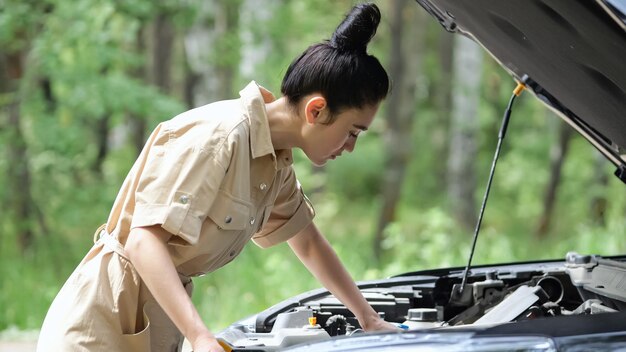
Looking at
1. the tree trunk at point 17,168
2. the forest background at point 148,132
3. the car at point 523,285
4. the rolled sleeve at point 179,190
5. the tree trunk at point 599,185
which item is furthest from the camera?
the tree trunk at point 599,185

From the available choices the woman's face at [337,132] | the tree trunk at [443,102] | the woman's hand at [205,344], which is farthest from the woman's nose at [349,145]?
the tree trunk at [443,102]

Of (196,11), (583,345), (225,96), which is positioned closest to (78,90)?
(196,11)

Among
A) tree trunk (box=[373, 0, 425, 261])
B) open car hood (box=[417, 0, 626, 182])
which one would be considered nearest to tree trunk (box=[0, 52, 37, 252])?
tree trunk (box=[373, 0, 425, 261])

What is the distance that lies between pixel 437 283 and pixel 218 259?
1.26 meters

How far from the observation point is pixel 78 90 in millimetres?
8953

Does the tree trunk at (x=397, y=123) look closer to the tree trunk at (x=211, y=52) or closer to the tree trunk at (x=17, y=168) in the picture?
the tree trunk at (x=211, y=52)

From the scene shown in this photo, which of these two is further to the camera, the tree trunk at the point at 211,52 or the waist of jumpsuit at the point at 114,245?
the tree trunk at the point at 211,52

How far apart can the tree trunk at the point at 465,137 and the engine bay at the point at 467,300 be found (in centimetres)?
719

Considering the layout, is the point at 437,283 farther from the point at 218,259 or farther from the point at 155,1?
the point at 155,1

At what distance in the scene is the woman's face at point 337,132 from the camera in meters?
2.48

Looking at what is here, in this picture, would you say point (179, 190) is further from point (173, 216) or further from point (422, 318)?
point (422, 318)

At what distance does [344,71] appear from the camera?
247cm

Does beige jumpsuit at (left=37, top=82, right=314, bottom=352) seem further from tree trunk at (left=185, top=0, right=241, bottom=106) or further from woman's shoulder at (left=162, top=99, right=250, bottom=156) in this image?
tree trunk at (left=185, top=0, right=241, bottom=106)

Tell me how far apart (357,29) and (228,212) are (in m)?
0.63
